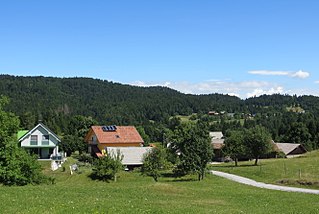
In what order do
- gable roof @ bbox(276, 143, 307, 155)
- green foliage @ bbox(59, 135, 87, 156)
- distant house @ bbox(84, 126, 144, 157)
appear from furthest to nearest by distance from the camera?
gable roof @ bbox(276, 143, 307, 155), green foliage @ bbox(59, 135, 87, 156), distant house @ bbox(84, 126, 144, 157)

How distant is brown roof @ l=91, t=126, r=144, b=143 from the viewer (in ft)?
262

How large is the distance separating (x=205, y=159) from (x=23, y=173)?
2329cm

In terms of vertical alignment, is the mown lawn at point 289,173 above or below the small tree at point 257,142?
below

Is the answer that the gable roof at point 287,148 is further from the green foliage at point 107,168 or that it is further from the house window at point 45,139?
the green foliage at point 107,168

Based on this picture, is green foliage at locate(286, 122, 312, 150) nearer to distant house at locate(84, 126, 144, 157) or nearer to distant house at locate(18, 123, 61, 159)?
distant house at locate(84, 126, 144, 157)

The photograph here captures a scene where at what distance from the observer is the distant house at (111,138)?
7956 cm

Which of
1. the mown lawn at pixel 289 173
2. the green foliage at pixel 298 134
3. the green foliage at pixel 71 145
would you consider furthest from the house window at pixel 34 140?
the green foliage at pixel 298 134

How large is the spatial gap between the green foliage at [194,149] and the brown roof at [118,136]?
29619 mm

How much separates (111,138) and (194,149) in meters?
34.1

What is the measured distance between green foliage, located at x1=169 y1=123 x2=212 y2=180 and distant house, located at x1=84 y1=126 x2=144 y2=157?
29228 millimetres

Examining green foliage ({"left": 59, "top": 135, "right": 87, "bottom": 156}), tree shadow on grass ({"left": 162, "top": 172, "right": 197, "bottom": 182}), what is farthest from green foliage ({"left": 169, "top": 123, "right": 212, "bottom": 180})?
green foliage ({"left": 59, "top": 135, "right": 87, "bottom": 156})

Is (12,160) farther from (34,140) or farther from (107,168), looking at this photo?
(34,140)

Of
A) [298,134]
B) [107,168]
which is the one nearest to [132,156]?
[107,168]

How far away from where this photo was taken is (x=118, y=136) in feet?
266
